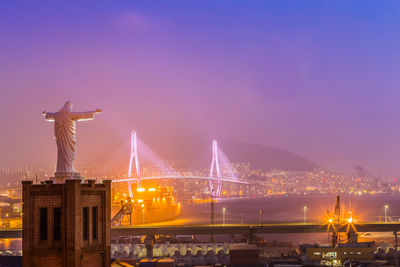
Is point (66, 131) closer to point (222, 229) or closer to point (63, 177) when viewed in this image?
point (63, 177)

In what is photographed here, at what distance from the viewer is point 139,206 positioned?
110562mm

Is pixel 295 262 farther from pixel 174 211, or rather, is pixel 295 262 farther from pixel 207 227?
pixel 174 211

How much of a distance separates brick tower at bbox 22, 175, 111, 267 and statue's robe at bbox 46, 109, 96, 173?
1675 millimetres

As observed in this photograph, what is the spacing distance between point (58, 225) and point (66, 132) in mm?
3721

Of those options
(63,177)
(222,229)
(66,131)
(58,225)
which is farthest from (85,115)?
(222,229)

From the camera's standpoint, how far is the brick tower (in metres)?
17.4

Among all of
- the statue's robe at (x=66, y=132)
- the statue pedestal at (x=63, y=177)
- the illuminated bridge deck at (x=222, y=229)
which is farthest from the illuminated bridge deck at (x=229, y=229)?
the statue pedestal at (x=63, y=177)

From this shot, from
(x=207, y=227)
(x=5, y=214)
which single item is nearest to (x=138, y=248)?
(x=207, y=227)

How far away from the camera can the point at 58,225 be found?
17656mm

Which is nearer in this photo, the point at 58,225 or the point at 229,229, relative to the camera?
the point at 58,225

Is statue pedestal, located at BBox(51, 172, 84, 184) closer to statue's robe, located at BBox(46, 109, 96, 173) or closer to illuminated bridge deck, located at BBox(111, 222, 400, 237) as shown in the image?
statue's robe, located at BBox(46, 109, 96, 173)

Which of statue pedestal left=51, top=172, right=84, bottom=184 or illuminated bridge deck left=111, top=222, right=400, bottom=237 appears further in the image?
illuminated bridge deck left=111, top=222, right=400, bottom=237

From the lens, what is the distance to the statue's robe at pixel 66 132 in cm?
1969

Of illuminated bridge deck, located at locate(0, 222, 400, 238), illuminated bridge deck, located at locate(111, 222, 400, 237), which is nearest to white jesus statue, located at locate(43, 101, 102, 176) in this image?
illuminated bridge deck, located at locate(0, 222, 400, 238)
